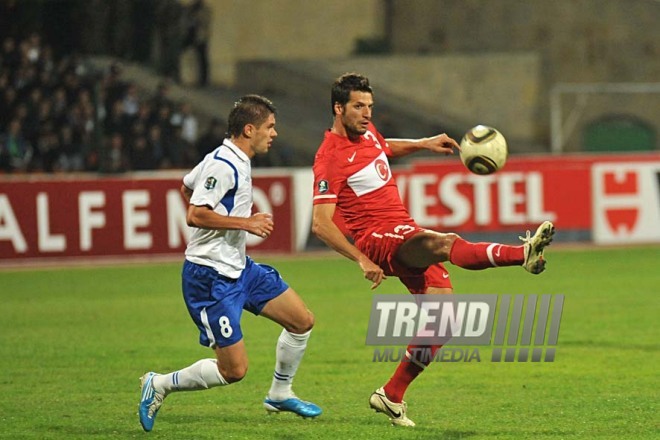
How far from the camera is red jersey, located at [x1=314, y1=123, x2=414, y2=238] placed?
8023 mm

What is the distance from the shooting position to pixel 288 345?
26.0 feet

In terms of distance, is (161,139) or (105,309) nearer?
(105,309)

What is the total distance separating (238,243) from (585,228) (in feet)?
47.1

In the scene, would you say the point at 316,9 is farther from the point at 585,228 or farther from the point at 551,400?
the point at 551,400

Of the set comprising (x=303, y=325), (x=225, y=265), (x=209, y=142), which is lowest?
(x=209, y=142)

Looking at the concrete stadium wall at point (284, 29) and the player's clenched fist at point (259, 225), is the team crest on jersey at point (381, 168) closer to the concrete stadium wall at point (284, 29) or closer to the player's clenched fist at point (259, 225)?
the player's clenched fist at point (259, 225)

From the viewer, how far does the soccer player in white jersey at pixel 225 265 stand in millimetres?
7230

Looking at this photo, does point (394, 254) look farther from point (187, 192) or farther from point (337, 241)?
point (187, 192)

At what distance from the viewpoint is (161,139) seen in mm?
22359

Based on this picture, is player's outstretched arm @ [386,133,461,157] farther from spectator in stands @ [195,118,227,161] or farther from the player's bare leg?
spectator in stands @ [195,118,227,161]

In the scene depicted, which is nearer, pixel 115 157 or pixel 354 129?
pixel 354 129

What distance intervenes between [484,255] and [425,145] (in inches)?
55.3

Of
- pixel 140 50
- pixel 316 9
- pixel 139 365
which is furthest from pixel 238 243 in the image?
pixel 316 9

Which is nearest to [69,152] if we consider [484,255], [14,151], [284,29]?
[14,151]
